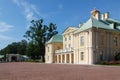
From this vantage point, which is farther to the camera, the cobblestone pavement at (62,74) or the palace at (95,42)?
the palace at (95,42)

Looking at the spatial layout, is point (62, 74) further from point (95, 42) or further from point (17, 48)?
point (17, 48)

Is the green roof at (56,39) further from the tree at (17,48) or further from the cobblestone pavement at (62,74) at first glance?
the tree at (17,48)

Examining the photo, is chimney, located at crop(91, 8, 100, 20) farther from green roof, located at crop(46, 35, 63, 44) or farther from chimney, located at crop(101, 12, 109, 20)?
green roof, located at crop(46, 35, 63, 44)

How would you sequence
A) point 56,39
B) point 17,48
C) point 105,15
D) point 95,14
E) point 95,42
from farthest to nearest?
point 17,48 < point 56,39 < point 105,15 < point 95,14 < point 95,42

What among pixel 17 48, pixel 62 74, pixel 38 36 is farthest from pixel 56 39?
pixel 17 48

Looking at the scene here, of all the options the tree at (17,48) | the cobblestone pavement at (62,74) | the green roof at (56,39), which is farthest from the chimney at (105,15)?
the tree at (17,48)

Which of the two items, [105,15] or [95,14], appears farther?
[105,15]

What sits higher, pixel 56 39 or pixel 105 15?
pixel 105 15

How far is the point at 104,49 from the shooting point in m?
43.2

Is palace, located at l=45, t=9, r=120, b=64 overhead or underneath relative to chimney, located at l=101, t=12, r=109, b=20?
underneath

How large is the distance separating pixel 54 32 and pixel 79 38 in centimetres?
3131

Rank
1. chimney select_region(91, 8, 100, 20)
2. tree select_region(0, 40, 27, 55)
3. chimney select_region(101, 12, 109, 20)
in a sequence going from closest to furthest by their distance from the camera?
chimney select_region(91, 8, 100, 20) < chimney select_region(101, 12, 109, 20) < tree select_region(0, 40, 27, 55)

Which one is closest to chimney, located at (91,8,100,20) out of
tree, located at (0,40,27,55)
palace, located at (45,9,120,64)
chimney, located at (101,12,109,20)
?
palace, located at (45,9,120,64)

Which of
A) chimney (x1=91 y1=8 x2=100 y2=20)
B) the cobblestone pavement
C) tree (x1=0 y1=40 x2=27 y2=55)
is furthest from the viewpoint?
tree (x1=0 y1=40 x2=27 y2=55)
